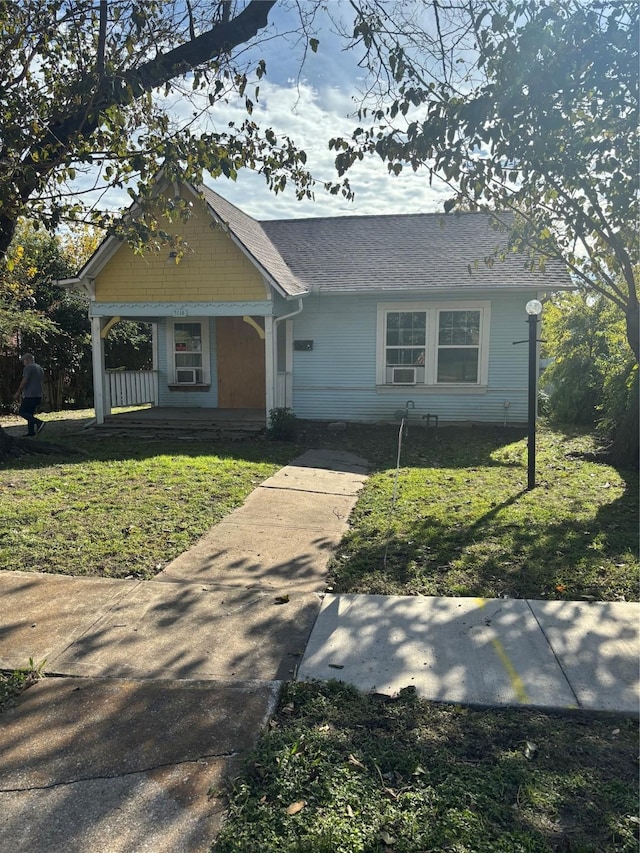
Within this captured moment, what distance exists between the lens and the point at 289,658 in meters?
3.49

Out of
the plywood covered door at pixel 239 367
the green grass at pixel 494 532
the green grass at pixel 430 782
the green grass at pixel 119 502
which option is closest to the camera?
the green grass at pixel 430 782

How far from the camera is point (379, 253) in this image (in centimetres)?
1477

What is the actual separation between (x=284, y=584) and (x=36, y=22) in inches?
219

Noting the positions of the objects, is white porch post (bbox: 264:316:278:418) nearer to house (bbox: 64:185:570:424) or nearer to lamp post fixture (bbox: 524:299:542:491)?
house (bbox: 64:185:570:424)

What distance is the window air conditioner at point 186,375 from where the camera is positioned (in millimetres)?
15211

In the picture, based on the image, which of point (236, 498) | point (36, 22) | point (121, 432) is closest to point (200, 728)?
point (236, 498)

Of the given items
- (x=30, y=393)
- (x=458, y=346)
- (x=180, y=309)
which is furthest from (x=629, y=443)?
(x=30, y=393)

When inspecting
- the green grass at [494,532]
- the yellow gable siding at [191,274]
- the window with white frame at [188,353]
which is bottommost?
the green grass at [494,532]

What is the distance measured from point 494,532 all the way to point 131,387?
10.8 meters

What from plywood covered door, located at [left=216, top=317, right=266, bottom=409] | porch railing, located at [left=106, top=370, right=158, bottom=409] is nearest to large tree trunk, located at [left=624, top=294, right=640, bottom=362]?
plywood covered door, located at [left=216, top=317, right=266, bottom=409]

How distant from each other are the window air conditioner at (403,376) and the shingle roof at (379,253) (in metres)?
1.94

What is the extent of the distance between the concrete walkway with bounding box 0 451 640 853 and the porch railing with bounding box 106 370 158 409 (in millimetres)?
9307

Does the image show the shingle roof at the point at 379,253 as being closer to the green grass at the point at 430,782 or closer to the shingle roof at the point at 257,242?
the shingle roof at the point at 257,242

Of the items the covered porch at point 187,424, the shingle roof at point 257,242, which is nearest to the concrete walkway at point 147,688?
the covered porch at point 187,424
